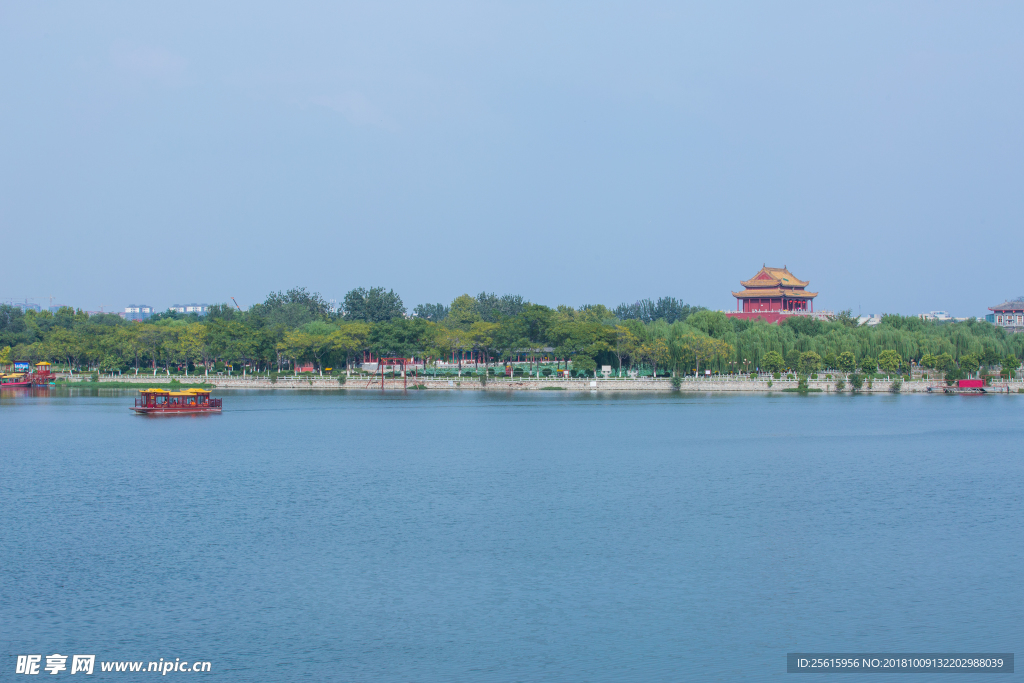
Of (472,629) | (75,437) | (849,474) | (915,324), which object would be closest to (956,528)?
(849,474)

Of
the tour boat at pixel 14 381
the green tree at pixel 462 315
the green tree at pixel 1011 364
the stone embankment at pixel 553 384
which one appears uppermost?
the green tree at pixel 462 315

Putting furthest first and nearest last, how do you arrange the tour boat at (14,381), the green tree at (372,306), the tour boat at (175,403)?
the green tree at (372,306) → the tour boat at (14,381) → the tour boat at (175,403)

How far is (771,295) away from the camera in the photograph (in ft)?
269

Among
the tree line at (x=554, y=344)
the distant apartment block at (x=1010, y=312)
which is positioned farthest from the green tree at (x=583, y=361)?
the distant apartment block at (x=1010, y=312)

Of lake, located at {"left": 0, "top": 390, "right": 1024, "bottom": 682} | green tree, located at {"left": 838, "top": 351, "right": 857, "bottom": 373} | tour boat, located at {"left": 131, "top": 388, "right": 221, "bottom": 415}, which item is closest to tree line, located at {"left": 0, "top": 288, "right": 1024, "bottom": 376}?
green tree, located at {"left": 838, "top": 351, "right": 857, "bottom": 373}

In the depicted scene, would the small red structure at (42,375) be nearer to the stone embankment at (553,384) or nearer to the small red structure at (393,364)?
the stone embankment at (553,384)

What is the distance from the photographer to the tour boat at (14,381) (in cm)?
6900

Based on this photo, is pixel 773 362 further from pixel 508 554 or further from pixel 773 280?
pixel 508 554

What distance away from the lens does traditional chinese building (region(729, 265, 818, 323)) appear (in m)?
82.1

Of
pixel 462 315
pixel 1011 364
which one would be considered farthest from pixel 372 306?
pixel 1011 364

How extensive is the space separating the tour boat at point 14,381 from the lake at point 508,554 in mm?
41966

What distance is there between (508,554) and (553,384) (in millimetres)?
47106

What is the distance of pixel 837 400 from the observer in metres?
52.5

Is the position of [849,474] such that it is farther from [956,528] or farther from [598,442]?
[598,442]
